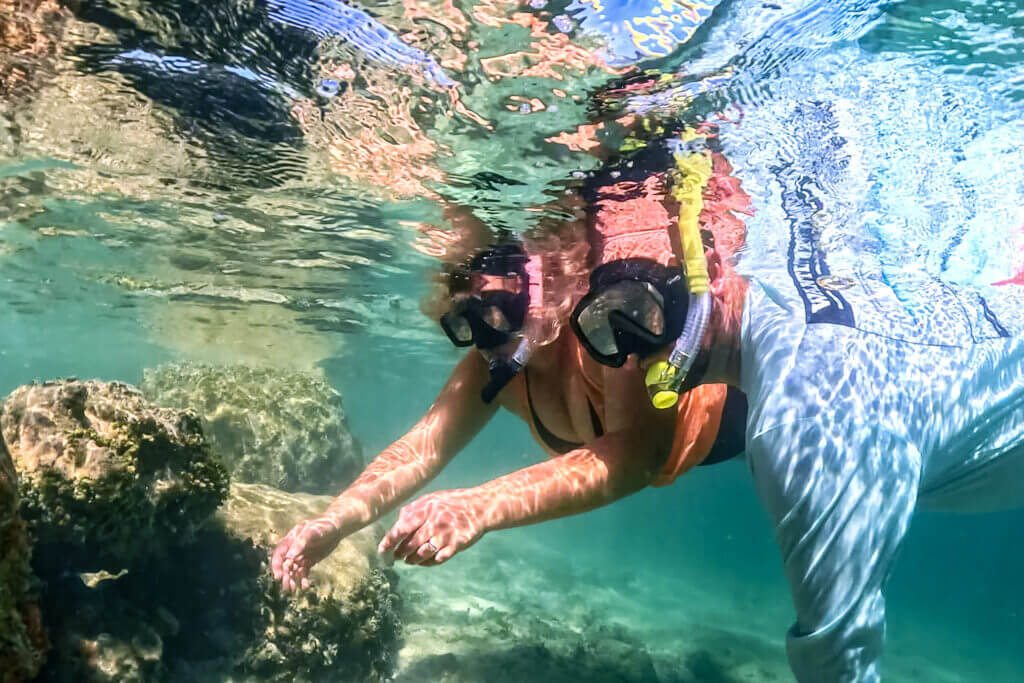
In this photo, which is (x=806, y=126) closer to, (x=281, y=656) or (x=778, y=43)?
(x=778, y=43)

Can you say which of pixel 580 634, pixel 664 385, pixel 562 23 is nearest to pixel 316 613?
pixel 664 385

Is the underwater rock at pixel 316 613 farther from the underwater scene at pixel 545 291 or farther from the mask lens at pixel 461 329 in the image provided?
the mask lens at pixel 461 329

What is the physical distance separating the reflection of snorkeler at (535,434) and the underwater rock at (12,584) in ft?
5.12

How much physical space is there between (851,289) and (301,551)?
266 inches

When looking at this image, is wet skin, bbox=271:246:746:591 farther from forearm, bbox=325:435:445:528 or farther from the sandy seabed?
the sandy seabed

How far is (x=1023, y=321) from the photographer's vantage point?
687cm

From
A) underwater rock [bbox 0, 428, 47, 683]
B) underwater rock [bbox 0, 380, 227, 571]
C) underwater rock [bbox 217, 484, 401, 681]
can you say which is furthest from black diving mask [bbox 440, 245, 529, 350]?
underwater rock [bbox 217, 484, 401, 681]

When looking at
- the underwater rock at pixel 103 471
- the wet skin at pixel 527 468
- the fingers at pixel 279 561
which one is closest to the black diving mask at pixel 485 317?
the wet skin at pixel 527 468

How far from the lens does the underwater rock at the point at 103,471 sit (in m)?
5.23

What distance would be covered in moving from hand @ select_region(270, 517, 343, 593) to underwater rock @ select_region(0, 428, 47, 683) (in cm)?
154

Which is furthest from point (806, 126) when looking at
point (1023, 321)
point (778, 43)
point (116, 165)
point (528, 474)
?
point (116, 165)

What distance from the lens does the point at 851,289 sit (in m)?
7.24

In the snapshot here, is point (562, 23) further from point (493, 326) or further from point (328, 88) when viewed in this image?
point (328, 88)

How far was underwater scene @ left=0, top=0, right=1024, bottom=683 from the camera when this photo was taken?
3703 mm
